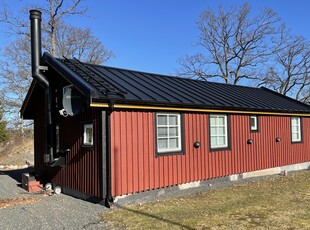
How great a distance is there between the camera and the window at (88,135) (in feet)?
28.1

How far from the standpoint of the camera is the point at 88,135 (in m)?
8.75

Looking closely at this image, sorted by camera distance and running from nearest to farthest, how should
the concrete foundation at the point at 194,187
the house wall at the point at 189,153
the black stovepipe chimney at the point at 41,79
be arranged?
1. the house wall at the point at 189,153
2. the concrete foundation at the point at 194,187
3. the black stovepipe chimney at the point at 41,79

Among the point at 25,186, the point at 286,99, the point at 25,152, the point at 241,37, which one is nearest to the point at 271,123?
the point at 286,99

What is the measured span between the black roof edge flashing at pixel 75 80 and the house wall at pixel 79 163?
769 millimetres

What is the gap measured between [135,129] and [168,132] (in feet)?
3.96

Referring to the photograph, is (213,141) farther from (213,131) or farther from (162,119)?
(162,119)

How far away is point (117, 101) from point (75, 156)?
97.7 inches

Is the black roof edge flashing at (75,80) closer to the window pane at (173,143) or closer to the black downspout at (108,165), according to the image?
the black downspout at (108,165)

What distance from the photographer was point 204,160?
10.2m

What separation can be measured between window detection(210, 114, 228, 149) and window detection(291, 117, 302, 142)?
15.9 feet

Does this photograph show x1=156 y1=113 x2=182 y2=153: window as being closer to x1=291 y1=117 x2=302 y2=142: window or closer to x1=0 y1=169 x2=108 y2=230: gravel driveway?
x1=0 y1=169 x2=108 y2=230: gravel driveway

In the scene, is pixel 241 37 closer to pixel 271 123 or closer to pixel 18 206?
pixel 271 123

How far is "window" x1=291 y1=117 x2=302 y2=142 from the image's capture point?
14.3 m

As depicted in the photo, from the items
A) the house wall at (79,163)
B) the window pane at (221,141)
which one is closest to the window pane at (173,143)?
the window pane at (221,141)
